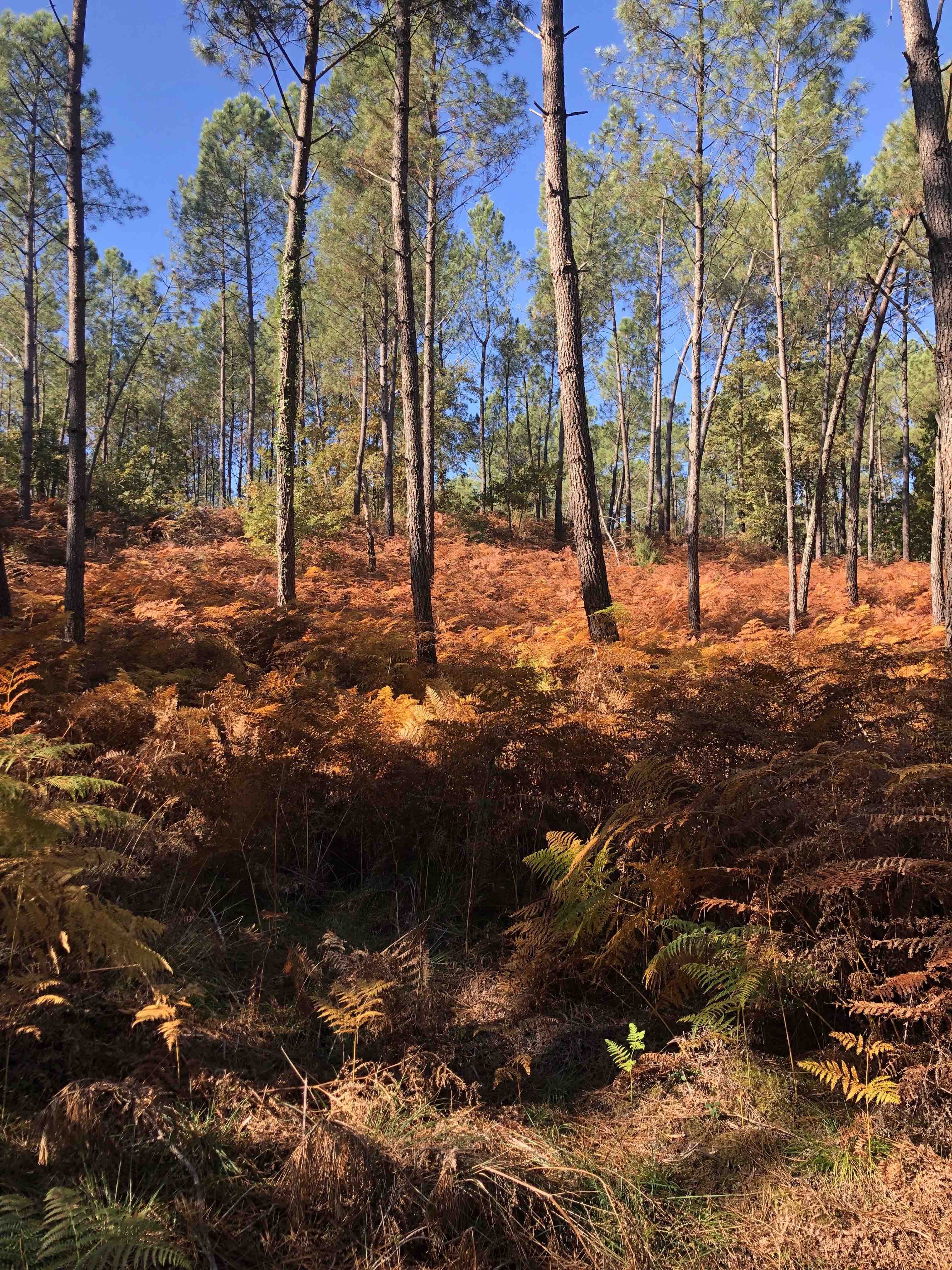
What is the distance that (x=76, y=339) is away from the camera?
736cm

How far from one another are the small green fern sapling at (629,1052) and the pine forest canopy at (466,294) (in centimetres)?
491

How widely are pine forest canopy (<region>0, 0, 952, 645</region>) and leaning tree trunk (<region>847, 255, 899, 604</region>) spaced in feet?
0.44

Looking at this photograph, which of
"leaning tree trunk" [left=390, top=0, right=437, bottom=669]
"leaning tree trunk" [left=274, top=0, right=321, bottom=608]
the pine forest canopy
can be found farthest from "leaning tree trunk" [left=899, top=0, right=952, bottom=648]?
"leaning tree trunk" [left=274, top=0, right=321, bottom=608]

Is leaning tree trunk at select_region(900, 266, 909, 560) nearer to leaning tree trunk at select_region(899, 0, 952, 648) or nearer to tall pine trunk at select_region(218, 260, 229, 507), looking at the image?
leaning tree trunk at select_region(899, 0, 952, 648)

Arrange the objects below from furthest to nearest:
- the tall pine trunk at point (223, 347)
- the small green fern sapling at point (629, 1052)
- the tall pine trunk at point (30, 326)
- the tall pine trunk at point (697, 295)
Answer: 1. the tall pine trunk at point (223, 347)
2. the tall pine trunk at point (30, 326)
3. the tall pine trunk at point (697, 295)
4. the small green fern sapling at point (629, 1052)

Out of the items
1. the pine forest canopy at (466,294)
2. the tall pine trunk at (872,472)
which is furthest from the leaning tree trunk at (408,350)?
the tall pine trunk at (872,472)

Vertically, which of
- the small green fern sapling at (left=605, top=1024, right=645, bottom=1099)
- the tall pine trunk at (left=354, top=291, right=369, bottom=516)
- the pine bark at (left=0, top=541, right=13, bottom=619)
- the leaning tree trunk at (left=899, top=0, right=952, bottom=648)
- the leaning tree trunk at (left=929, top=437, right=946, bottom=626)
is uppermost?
the tall pine trunk at (left=354, top=291, right=369, bottom=516)

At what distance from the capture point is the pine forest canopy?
8.80m

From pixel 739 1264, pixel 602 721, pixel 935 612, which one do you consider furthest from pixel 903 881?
pixel 935 612

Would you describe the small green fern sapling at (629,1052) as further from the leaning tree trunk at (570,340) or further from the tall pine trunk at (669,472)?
the tall pine trunk at (669,472)

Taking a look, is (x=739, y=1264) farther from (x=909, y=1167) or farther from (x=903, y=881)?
(x=903, y=881)

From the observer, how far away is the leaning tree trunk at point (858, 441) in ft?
44.2

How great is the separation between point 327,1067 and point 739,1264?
1.31 m

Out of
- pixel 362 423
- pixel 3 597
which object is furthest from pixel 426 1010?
pixel 362 423
